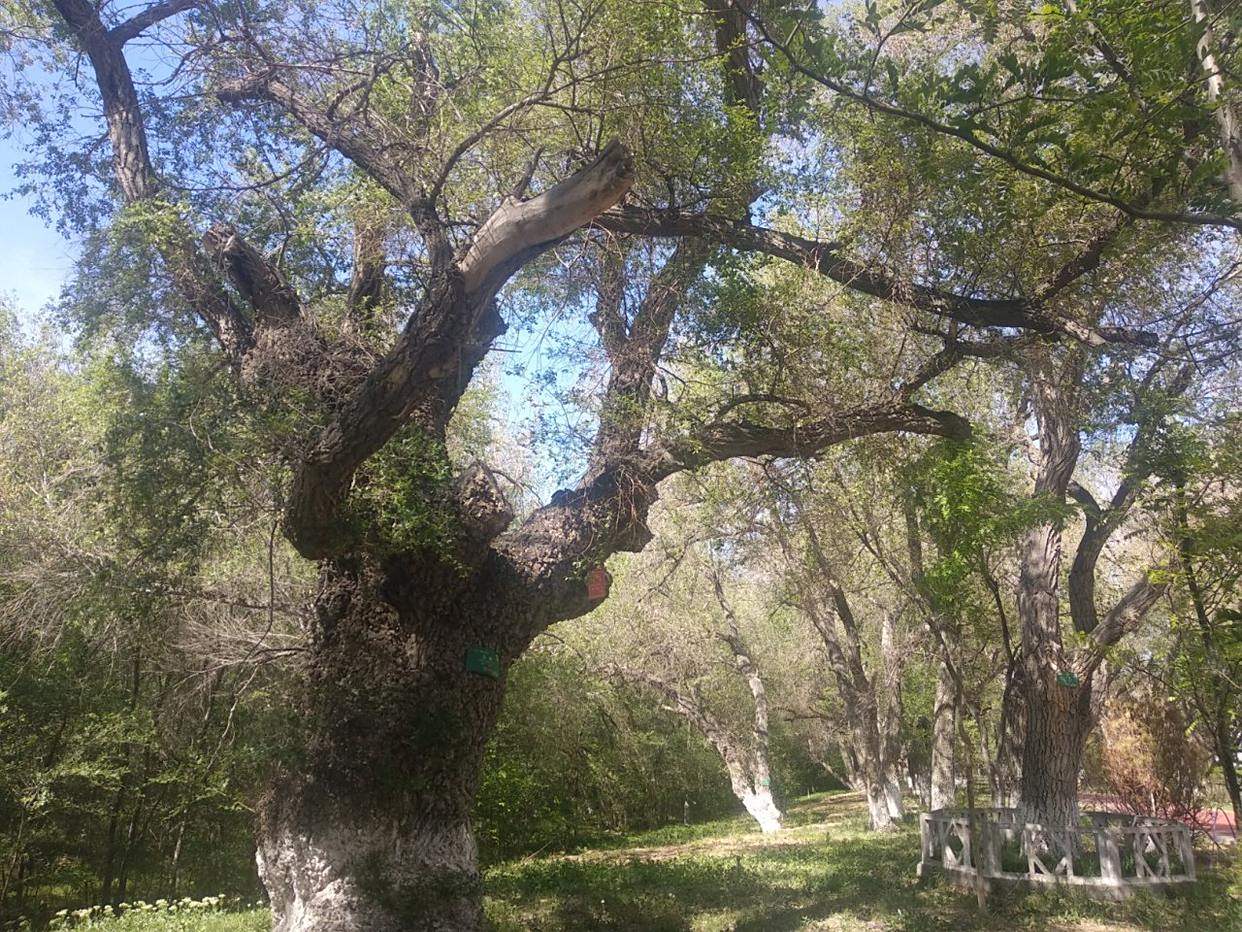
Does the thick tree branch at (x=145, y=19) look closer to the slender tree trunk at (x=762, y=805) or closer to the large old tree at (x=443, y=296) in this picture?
the large old tree at (x=443, y=296)

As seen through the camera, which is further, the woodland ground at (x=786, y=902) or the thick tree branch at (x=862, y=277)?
the woodland ground at (x=786, y=902)

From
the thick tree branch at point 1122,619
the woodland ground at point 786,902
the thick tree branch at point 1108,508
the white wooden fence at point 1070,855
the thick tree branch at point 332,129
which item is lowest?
the woodland ground at point 786,902

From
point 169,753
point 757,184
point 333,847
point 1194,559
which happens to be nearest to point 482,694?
point 333,847

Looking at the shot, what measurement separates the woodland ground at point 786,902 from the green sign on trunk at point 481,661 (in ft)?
8.64

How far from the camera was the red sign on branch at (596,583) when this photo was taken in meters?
6.43

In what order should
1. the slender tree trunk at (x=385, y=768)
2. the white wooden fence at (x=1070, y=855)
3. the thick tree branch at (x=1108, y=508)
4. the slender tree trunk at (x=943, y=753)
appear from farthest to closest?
1. the slender tree trunk at (x=943, y=753)
2. the white wooden fence at (x=1070, y=855)
3. the thick tree branch at (x=1108, y=508)
4. the slender tree trunk at (x=385, y=768)

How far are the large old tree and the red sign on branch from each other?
13 cm

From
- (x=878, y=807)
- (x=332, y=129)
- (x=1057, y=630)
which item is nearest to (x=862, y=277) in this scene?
(x=332, y=129)

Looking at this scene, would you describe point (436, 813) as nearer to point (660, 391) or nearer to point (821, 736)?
point (660, 391)

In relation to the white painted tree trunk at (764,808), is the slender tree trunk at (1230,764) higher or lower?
higher

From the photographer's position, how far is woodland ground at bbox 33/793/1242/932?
22.0 ft

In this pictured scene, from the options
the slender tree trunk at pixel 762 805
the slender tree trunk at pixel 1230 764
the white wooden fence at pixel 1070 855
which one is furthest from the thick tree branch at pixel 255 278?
the slender tree trunk at pixel 762 805

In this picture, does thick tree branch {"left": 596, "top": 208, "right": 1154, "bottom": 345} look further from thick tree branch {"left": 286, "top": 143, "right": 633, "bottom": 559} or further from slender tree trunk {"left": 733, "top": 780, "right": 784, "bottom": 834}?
slender tree trunk {"left": 733, "top": 780, "right": 784, "bottom": 834}

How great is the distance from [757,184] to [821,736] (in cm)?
2407
